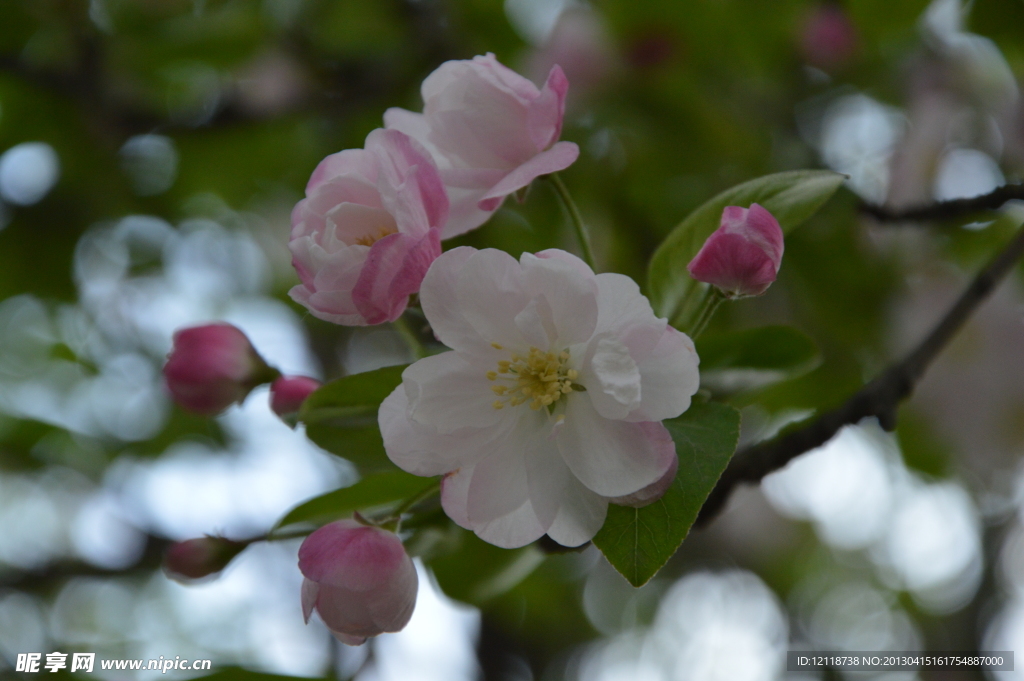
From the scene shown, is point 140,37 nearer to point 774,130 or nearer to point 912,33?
point 774,130

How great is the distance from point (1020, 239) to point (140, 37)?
6.79ft

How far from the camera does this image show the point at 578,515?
0.68 m

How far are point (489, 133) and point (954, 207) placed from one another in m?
0.65

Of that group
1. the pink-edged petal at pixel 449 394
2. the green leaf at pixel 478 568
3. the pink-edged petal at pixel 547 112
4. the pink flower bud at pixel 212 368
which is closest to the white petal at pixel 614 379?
the pink-edged petal at pixel 449 394

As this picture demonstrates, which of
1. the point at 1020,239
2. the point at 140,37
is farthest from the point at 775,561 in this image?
the point at 140,37

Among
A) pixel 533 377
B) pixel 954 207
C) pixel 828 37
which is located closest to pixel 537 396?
pixel 533 377

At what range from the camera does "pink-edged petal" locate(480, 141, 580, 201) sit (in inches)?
29.3

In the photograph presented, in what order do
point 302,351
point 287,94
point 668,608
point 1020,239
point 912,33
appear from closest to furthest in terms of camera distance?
point 1020,239
point 912,33
point 287,94
point 302,351
point 668,608

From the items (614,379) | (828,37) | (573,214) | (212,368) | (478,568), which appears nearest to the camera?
(614,379)

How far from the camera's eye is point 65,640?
2621 millimetres

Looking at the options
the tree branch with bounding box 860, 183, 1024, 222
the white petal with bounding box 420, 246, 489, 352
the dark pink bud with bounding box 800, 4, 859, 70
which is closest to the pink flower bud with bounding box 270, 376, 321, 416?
the white petal with bounding box 420, 246, 489, 352

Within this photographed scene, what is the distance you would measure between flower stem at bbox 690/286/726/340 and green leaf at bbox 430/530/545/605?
379 mm

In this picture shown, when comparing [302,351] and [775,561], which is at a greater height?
[302,351]

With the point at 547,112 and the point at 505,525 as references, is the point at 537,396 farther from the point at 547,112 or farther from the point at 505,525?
the point at 547,112
